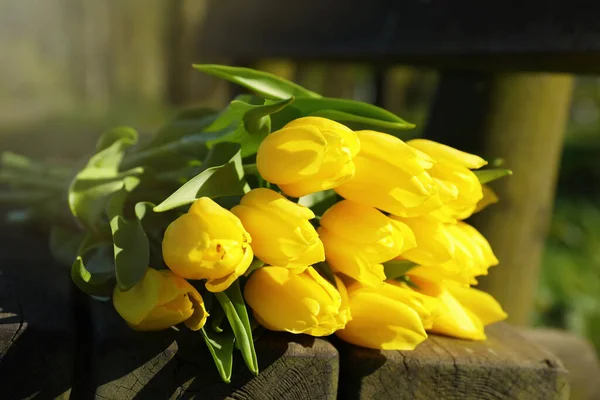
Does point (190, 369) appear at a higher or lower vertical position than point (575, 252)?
higher

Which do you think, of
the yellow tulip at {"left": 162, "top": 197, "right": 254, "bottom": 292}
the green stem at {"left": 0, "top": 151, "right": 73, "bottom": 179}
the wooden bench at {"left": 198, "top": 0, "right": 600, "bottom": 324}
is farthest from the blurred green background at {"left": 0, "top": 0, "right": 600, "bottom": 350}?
the yellow tulip at {"left": 162, "top": 197, "right": 254, "bottom": 292}

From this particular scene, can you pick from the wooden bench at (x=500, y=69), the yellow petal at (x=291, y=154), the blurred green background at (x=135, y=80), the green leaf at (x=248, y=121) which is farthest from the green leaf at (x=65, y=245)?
the blurred green background at (x=135, y=80)

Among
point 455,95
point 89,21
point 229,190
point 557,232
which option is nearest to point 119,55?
point 89,21

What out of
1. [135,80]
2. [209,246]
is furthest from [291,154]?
[135,80]

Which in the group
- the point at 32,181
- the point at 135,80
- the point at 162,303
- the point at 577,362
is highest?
the point at 162,303

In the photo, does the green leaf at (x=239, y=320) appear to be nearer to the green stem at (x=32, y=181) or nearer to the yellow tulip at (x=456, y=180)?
the yellow tulip at (x=456, y=180)

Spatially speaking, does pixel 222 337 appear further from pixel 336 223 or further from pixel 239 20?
pixel 239 20

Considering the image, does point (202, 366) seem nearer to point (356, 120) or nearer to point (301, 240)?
point (301, 240)
